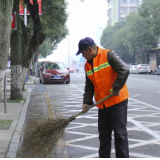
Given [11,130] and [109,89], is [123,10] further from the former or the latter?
[109,89]

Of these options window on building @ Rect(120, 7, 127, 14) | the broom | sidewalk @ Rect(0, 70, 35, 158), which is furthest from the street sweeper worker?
window on building @ Rect(120, 7, 127, 14)

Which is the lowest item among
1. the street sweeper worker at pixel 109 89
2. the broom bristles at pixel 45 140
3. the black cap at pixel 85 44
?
the broom bristles at pixel 45 140

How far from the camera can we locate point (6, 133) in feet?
18.7

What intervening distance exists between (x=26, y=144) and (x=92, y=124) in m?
2.90

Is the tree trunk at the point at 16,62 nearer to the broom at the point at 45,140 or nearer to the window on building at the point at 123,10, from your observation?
the broom at the point at 45,140

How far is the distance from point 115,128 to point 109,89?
1.53 ft

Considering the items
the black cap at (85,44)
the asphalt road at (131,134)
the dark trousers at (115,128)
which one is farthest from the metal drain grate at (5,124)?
the black cap at (85,44)

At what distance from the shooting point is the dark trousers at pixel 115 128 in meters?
3.59

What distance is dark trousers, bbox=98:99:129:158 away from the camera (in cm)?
359

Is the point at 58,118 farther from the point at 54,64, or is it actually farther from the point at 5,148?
the point at 54,64

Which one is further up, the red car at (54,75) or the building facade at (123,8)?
the building facade at (123,8)

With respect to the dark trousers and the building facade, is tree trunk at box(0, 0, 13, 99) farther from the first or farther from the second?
the building facade

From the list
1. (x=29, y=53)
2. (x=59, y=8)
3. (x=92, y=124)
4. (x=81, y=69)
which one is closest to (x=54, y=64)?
(x=59, y=8)

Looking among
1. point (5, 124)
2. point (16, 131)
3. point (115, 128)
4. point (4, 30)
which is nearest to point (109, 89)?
point (115, 128)
